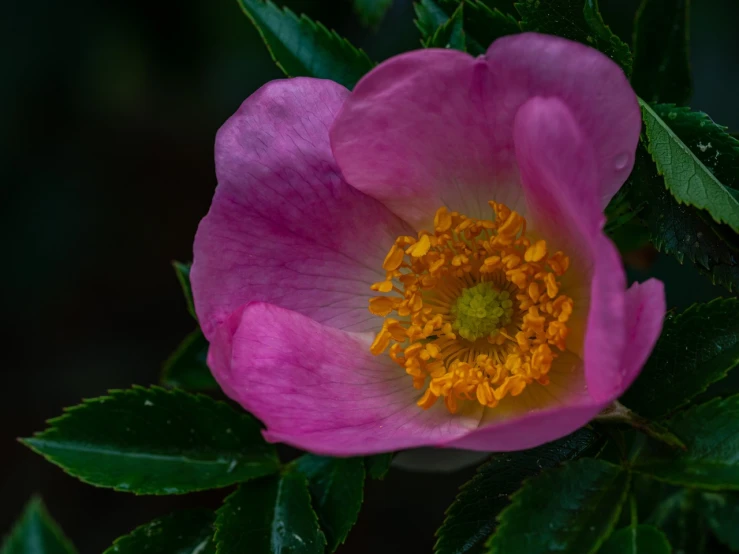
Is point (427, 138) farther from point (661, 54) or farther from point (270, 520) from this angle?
point (270, 520)

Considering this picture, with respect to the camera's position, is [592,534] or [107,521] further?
[107,521]

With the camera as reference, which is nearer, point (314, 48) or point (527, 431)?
point (527, 431)

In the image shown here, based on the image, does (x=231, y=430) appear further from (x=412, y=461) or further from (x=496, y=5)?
(x=496, y=5)

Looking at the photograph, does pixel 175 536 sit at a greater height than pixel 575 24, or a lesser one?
lesser

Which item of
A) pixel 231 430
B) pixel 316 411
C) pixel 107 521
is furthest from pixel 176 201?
pixel 316 411

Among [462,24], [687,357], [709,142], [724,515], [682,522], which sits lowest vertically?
[682,522]

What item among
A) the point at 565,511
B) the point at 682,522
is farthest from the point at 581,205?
the point at 682,522

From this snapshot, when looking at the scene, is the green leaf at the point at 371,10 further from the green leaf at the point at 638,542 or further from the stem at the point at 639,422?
the green leaf at the point at 638,542
